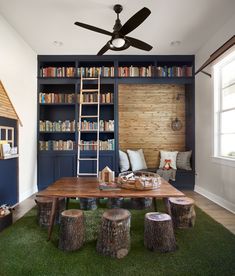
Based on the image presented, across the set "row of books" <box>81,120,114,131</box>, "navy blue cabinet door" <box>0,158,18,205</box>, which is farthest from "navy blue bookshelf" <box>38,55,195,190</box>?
"navy blue cabinet door" <box>0,158,18,205</box>

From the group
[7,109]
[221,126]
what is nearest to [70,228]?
[7,109]

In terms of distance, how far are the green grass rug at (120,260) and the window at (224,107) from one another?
156 centimetres

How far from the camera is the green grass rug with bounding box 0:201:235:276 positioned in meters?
1.74

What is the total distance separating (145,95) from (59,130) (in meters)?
2.15

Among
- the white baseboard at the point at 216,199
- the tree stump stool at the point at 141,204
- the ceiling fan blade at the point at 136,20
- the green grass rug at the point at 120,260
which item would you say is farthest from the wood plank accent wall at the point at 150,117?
the green grass rug at the point at 120,260

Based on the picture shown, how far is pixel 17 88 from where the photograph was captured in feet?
12.1

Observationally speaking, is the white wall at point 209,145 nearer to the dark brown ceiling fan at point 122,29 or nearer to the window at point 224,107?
the window at point 224,107

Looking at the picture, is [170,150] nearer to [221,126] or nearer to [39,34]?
[221,126]

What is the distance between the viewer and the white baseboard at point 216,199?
323cm

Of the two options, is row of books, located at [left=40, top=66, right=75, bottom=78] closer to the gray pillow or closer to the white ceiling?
the white ceiling

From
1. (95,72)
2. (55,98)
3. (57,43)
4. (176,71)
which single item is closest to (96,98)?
(95,72)

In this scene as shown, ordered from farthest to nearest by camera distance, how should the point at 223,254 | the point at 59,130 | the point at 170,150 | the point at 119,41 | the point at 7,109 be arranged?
1. the point at 170,150
2. the point at 59,130
3. the point at 7,109
4. the point at 119,41
5. the point at 223,254

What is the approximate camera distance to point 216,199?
12.0ft

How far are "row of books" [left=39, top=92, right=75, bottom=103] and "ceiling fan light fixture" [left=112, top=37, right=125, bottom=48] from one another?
2103 mm
